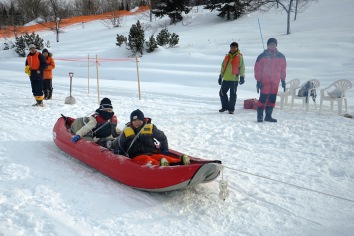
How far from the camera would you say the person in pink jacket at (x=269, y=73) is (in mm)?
7090

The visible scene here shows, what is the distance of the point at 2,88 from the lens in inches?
486

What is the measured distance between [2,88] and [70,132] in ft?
27.2

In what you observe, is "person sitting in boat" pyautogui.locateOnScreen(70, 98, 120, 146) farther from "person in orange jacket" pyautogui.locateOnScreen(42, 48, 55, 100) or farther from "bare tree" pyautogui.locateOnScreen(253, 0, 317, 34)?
"bare tree" pyautogui.locateOnScreen(253, 0, 317, 34)

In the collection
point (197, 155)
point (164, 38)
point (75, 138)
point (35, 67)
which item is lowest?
point (197, 155)

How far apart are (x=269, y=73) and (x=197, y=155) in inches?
111

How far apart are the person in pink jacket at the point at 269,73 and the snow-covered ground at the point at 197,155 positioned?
0.41 meters

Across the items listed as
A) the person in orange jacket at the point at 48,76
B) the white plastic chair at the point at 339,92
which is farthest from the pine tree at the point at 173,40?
the white plastic chair at the point at 339,92

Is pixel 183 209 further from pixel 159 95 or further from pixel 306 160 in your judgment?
pixel 159 95

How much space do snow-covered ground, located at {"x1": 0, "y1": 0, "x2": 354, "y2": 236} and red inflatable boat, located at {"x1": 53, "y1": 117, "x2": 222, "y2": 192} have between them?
5.6 inches

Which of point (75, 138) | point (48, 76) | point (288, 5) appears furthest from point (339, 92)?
point (288, 5)

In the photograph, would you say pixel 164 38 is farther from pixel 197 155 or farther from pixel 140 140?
pixel 140 140

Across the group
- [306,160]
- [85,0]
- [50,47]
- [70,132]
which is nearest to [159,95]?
[70,132]

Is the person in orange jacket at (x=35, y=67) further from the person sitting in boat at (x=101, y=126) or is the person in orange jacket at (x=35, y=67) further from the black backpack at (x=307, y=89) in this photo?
the black backpack at (x=307, y=89)

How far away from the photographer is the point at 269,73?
23.3 ft
